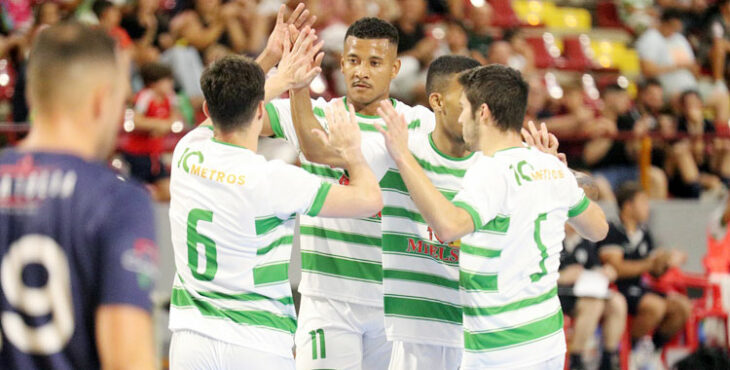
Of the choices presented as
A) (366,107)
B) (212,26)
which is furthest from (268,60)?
(212,26)

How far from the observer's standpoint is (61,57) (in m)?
2.65

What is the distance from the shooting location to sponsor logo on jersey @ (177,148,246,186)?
4129mm

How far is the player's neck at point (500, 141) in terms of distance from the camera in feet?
14.7

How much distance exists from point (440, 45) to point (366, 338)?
6.94m

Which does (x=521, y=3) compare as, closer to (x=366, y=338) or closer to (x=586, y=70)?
(x=586, y=70)

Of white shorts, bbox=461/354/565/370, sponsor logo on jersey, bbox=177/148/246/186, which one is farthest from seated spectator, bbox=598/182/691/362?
sponsor logo on jersey, bbox=177/148/246/186

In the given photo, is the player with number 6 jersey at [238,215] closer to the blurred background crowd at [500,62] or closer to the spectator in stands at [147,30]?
the blurred background crowd at [500,62]

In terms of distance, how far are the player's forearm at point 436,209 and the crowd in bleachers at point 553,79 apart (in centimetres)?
464

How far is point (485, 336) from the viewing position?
4395mm

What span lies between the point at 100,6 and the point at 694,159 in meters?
7.30

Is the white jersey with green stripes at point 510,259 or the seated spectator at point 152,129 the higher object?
the white jersey with green stripes at point 510,259

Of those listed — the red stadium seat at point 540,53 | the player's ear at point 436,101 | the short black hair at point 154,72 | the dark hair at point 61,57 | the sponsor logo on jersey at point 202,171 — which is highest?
the dark hair at point 61,57

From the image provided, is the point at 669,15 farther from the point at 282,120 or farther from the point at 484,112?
the point at 484,112

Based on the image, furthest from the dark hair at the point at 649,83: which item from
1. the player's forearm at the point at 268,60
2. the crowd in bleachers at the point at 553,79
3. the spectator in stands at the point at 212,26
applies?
the player's forearm at the point at 268,60
